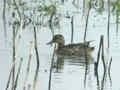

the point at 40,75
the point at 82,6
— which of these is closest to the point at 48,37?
the point at 82,6

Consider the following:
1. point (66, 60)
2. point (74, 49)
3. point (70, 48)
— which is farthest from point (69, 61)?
point (70, 48)

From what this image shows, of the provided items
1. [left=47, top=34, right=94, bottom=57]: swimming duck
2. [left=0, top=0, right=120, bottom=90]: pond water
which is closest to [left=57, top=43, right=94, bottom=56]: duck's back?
[left=47, top=34, right=94, bottom=57]: swimming duck

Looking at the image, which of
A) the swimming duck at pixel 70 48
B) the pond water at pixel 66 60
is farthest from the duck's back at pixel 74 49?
the pond water at pixel 66 60

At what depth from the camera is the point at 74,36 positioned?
11.8 meters

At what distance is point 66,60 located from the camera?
10766 mm

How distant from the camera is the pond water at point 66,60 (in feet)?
27.7

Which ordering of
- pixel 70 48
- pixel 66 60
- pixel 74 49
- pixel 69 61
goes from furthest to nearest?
1. pixel 70 48
2. pixel 74 49
3. pixel 66 60
4. pixel 69 61

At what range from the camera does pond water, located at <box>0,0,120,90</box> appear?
843 centimetres

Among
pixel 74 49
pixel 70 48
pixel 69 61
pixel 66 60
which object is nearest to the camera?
pixel 69 61

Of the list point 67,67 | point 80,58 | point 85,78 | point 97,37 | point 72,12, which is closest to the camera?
point 85,78

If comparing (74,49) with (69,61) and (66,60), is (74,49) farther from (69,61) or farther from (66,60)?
(69,61)

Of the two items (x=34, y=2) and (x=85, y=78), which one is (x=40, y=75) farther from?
(x=34, y=2)

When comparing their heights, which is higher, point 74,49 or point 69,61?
point 74,49

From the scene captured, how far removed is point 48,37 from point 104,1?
2.65 metres
